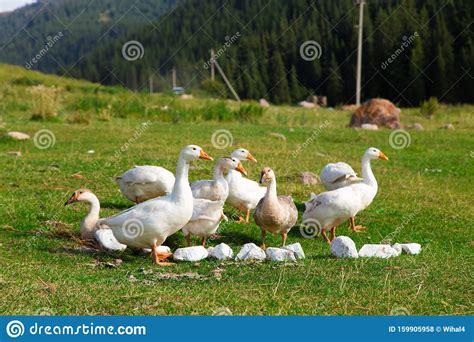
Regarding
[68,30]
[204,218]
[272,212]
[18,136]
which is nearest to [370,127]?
[18,136]

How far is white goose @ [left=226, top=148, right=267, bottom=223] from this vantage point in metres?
9.85

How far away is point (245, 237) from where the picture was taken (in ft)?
30.2

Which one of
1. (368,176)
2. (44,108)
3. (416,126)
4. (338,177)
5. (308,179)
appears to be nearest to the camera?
(368,176)

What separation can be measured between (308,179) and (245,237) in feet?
11.6

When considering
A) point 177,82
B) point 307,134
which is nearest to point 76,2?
point 177,82

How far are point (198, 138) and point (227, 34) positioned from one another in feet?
98.4

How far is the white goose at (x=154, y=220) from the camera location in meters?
7.53

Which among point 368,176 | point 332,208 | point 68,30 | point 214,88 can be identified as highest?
point 68,30

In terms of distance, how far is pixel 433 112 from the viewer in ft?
93.4

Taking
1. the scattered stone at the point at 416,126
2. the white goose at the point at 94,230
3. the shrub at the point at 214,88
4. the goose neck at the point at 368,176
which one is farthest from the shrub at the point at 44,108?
the shrub at the point at 214,88

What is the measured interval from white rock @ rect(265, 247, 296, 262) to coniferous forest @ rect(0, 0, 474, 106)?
29.9 meters

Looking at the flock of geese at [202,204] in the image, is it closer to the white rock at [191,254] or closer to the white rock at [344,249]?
the white rock at [191,254]

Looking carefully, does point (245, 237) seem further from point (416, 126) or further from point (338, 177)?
point (416, 126)

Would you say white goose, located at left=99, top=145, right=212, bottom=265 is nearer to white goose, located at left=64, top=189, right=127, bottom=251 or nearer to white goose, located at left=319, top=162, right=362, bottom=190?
white goose, located at left=64, top=189, right=127, bottom=251
